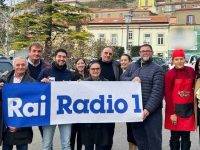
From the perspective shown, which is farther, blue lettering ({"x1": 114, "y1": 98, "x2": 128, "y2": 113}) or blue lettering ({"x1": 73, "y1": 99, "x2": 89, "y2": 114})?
blue lettering ({"x1": 114, "y1": 98, "x2": 128, "y2": 113})

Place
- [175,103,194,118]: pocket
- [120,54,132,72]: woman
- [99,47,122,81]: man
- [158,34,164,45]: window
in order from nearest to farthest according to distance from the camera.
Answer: [175,103,194,118]: pocket, [99,47,122,81]: man, [120,54,132,72]: woman, [158,34,164,45]: window

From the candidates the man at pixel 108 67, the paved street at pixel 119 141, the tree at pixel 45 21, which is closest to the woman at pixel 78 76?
the man at pixel 108 67

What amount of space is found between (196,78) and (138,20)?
271ft

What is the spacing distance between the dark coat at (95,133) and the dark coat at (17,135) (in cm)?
93

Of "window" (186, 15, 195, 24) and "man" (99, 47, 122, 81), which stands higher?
"window" (186, 15, 195, 24)

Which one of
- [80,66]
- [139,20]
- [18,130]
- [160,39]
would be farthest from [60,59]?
[139,20]

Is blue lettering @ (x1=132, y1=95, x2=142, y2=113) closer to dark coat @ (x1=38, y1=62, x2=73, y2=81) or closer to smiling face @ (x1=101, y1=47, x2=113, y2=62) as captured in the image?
smiling face @ (x1=101, y1=47, x2=113, y2=62)

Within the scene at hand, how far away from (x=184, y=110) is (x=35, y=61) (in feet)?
8.27

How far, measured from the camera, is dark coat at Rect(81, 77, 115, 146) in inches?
294

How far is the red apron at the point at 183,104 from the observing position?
7473mm

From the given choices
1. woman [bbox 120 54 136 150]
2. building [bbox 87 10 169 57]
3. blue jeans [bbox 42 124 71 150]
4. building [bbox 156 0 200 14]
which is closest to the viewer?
blue jeans [bbox 42 124 71 150]

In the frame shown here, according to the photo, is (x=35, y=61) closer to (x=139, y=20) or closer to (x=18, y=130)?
(x=18, y=130)

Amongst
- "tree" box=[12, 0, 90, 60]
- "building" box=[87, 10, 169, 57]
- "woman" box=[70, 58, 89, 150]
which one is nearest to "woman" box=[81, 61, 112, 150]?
"woman" box=[70, 58, 89, 150]

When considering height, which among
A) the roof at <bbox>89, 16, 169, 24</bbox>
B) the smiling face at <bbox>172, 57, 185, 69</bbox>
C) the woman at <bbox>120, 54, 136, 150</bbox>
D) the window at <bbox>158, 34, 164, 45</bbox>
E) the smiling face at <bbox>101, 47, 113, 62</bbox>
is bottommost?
the woman at <bbox>120, 54, 136, 150</bbox>
